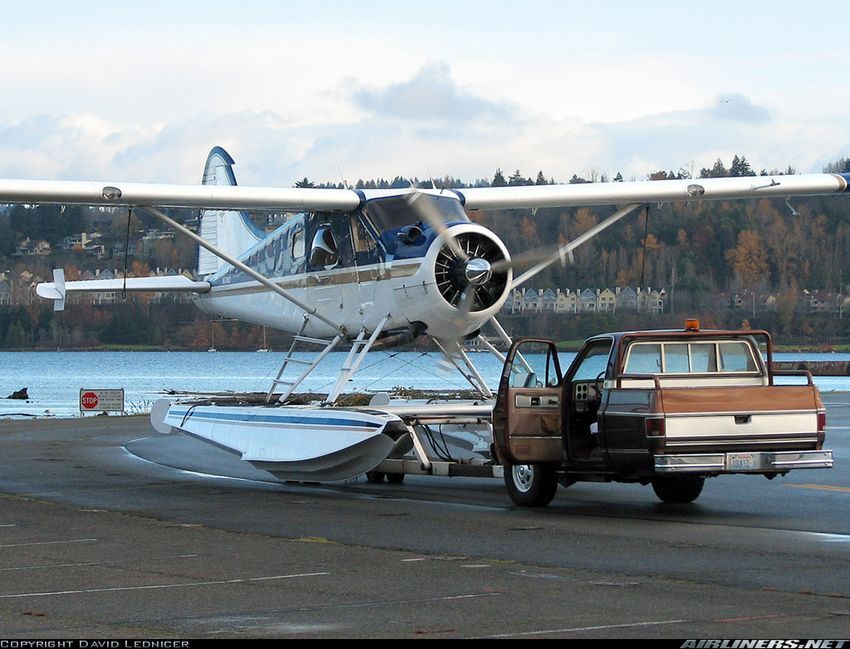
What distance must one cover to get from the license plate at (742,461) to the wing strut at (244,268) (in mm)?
7383

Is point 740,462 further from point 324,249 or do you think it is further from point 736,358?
point 324,249

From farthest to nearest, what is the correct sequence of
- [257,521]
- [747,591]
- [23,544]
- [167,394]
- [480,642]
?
1. [167,394]
2. [257,521]
3. [23,544]
4. [747,591]
5. [480,642]

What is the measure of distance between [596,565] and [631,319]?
243ft

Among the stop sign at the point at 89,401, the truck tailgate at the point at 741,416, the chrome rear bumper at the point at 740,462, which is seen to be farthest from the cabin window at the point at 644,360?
the stop sign at the point at 89,401

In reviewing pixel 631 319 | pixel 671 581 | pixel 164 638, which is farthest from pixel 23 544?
pixel 631 319

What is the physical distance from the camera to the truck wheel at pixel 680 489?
13562mm

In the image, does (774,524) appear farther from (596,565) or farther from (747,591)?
(747,591)

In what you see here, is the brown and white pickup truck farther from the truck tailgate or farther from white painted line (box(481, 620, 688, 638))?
white painted line (box(481, 620, 688, 638))

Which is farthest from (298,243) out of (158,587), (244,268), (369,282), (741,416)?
(158,587)

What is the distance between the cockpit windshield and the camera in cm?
1655

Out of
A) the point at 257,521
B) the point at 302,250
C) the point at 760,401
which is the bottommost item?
the point at 257,521

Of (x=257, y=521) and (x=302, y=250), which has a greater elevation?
(x=302, y=250)

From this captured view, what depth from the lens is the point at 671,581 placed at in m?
8.60

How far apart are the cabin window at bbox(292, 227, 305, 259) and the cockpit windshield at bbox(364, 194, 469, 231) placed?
1.84 m
